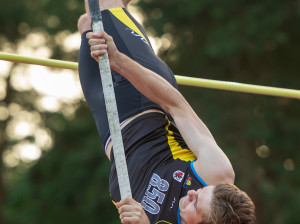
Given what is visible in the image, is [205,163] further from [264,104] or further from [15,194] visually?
[15,194]

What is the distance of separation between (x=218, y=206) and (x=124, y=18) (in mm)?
1385

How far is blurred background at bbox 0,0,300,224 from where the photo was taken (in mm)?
12320

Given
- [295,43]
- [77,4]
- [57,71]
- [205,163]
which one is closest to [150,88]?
[205,163]

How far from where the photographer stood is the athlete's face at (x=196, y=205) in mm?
3547

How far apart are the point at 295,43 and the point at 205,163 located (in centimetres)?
987

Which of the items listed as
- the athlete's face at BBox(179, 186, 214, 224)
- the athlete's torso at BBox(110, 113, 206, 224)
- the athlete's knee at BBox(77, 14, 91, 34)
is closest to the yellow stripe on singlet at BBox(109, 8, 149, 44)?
the athlete's knee at BBox(77, 14, 91, 34)

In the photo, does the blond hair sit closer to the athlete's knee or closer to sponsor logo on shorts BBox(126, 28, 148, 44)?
sponsor logo on shorts BBox(126, 28, 148, 44)

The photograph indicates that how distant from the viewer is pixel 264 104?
1273cm

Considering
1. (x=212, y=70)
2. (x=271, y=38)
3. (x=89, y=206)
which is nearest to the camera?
(x=271, y=38)

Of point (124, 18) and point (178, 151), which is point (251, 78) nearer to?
point (124, 18)

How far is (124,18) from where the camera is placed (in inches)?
164

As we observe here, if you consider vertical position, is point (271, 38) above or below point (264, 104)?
above

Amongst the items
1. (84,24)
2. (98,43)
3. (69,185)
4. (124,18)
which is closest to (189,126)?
(98,43)

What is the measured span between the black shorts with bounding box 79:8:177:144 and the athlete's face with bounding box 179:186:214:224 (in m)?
0.65
